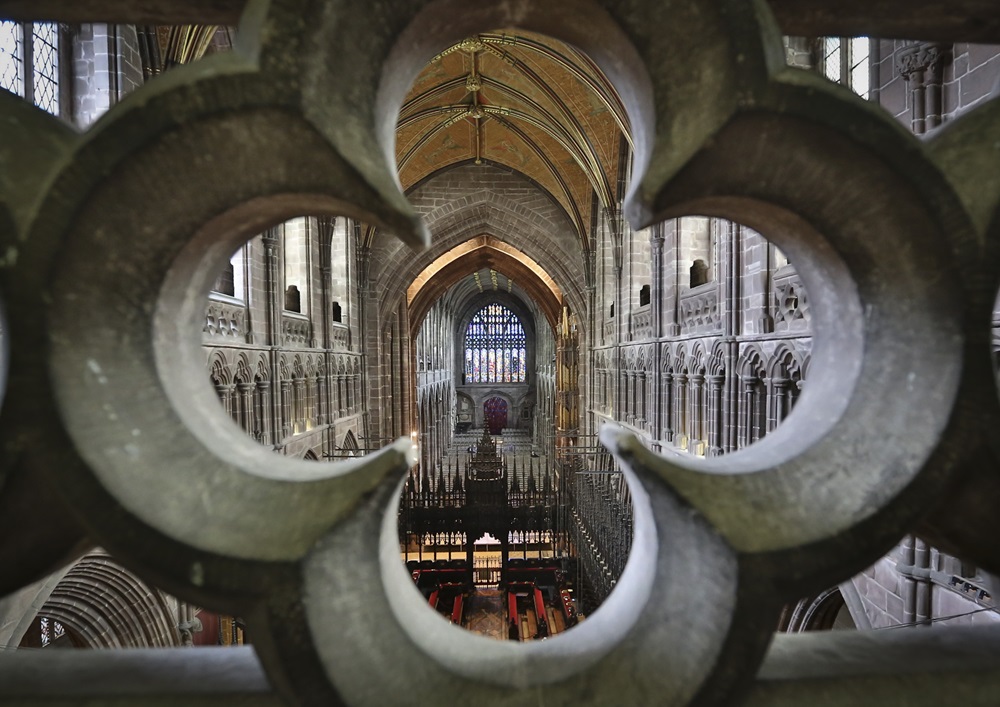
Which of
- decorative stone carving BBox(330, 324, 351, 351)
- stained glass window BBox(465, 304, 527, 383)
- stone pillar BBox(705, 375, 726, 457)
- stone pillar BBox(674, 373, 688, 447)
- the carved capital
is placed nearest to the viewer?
the carved capital

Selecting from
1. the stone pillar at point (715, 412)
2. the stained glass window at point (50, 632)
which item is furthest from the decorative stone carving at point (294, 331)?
the stone pillar at point (715, 412)

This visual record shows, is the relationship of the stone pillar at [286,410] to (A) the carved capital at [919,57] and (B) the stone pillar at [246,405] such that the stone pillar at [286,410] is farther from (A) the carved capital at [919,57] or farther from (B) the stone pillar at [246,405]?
(A) the carved capital at [919,57]

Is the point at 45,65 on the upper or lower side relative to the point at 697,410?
upper

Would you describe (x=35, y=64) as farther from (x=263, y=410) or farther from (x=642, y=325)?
(x=642, y=325)

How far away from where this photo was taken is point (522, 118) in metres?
12.5

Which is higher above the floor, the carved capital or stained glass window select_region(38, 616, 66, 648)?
the carved capital

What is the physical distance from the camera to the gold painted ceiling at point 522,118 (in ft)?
33.2

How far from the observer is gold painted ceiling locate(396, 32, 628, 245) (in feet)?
33.2

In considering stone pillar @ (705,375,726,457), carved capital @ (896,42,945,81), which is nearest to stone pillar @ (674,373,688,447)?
stone pillar @ (705,375,726,457)

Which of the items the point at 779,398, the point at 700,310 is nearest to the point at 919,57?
the point at 779,398

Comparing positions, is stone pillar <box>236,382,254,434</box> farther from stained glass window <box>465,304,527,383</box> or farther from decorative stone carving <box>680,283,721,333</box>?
stained glass window <box>465,304,527,383</box>

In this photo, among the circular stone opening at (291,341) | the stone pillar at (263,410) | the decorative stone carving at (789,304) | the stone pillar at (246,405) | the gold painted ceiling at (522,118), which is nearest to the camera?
the decorative stone carving at (789,304)

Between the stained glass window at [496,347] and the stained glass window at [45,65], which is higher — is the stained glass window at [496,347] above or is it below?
below

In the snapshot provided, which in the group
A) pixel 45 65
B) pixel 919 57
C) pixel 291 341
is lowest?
pixel 291 341
